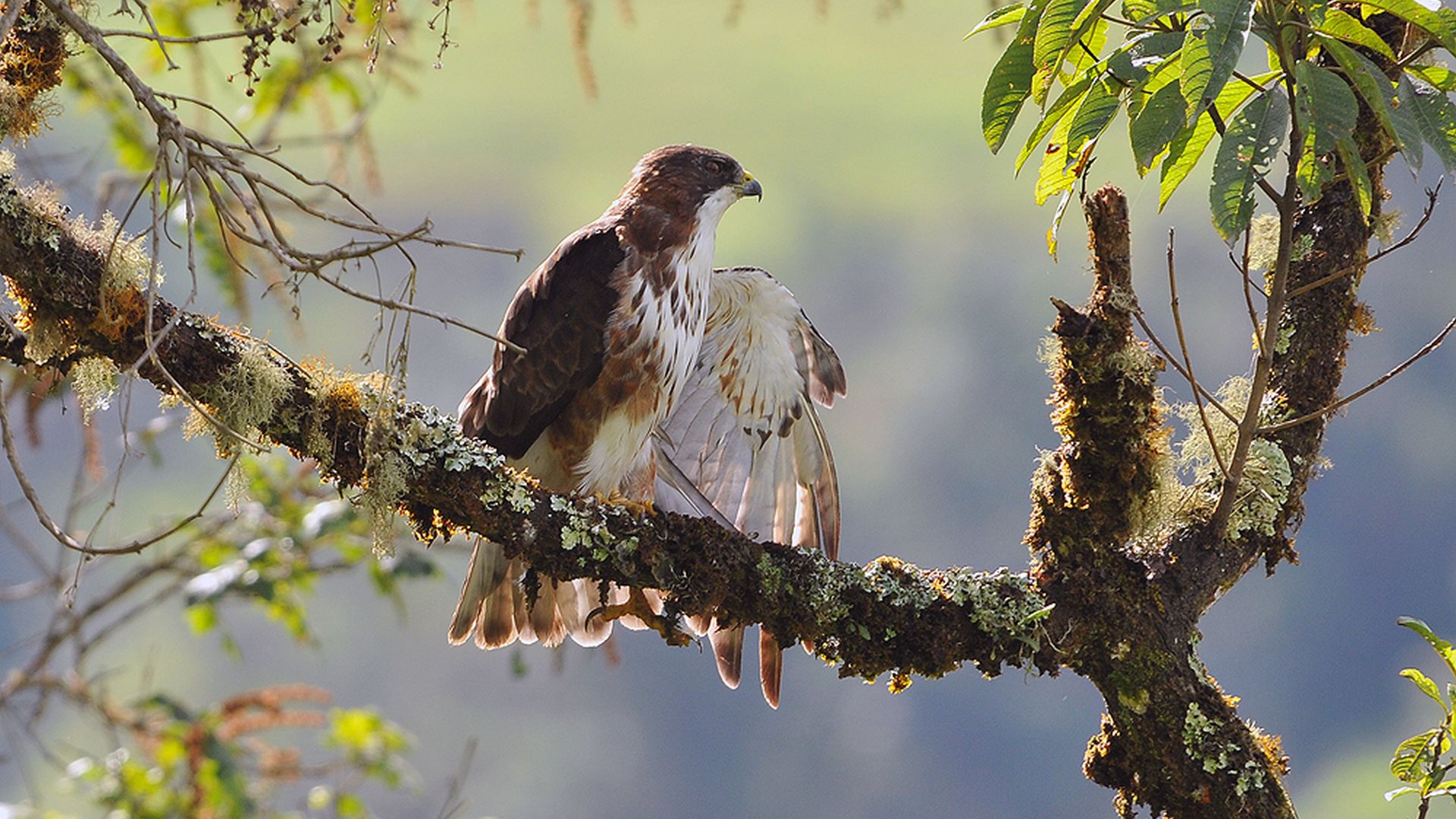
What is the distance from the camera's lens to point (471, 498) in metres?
3.20

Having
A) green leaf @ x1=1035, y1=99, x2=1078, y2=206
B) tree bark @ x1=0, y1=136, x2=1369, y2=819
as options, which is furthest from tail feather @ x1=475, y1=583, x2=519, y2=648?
green leaf @ x1=1035, y1=99, x2=1078, y2=206

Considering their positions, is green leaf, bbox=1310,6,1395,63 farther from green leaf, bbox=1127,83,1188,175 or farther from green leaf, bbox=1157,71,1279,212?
green leaf, bbox=1127,83,1188,175

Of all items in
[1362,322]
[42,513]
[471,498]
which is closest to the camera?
[42,513]

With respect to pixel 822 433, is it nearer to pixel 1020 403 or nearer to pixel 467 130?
pixel 1020 403

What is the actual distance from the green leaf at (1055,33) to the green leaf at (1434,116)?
1.96 feet

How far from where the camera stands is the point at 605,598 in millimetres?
3641

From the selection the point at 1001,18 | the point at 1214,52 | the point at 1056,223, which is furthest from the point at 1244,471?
the point at 1214,52

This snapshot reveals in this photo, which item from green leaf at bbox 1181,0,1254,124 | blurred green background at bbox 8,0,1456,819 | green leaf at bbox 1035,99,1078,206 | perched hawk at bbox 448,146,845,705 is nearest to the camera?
green leaf at bbox 1181,0,1254,124

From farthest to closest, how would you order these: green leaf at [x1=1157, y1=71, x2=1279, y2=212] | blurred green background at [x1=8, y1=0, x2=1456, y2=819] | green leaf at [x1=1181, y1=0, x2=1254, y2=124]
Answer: blurred green background at [x1=8, y1=0, x2=1456, y2=819] → green leaf at [x1=1157, y1=71, x2=1279, y2=212] → green leaf at [x1=1181, y1=0, x2=1254, y2=124]

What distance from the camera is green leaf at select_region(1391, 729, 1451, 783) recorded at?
3027 mm

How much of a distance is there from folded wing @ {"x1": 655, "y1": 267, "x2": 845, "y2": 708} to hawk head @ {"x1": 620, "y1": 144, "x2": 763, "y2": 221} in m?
0.26

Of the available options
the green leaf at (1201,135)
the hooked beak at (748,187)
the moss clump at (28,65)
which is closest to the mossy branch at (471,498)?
the moss clump at (28,65)

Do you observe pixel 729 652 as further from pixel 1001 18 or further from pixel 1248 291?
pixel 1001 18

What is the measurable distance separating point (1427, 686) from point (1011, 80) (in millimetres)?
→ 1506
